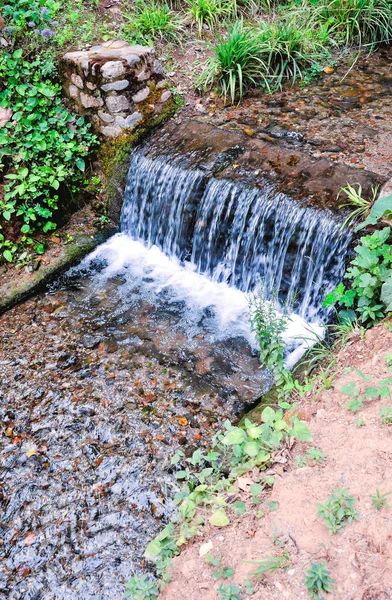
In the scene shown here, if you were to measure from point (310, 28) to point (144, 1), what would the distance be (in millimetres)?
2012

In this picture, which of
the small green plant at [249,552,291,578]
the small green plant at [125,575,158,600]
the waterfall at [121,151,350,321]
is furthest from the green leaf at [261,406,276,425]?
the waterfall at [121,151,350,321]

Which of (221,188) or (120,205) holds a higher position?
(221,188)

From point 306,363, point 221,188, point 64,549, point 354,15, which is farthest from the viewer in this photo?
point 354,15

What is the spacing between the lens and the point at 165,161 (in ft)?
14.9

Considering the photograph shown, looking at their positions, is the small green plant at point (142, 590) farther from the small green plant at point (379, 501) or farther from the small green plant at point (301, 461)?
the small green plant at point (379, 501)

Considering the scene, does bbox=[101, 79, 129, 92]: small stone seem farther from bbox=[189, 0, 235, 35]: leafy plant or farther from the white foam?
bbox=[189, 0, 235, 35]: leafy plant

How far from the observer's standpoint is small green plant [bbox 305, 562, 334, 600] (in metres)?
1.75

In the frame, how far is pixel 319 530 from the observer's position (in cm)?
195

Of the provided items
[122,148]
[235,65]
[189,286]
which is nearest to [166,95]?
[122,148]

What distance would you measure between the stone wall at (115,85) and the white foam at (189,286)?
1161 mm

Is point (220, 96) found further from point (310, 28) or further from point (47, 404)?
point (47, 404)

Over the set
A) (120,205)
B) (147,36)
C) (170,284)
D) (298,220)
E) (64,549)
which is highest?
(147,36)

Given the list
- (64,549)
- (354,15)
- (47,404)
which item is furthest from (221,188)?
(354,15)

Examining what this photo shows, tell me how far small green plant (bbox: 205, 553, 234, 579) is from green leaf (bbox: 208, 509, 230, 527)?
0.14m
